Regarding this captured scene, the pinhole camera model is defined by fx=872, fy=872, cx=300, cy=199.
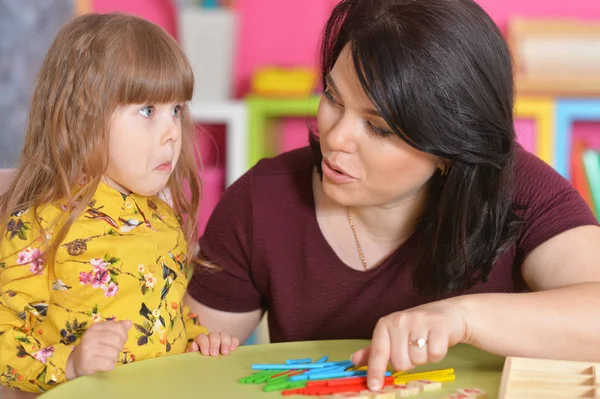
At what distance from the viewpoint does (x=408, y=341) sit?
1.00 meters

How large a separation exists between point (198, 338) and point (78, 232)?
218 millimetres

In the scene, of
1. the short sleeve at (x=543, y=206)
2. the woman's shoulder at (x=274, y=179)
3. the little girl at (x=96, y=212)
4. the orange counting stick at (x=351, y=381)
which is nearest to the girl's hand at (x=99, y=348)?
the little girl at (x=96, y=212)

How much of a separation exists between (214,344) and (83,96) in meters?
0.38

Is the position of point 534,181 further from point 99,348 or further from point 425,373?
point 99,348

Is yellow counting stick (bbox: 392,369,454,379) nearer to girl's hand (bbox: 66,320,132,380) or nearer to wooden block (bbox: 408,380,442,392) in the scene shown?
Answer: wooden block (bbox: 408,380,442,392)

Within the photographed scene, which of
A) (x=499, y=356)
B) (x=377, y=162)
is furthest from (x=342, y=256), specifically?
(x=499, y=356)

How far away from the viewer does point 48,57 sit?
4.06ft

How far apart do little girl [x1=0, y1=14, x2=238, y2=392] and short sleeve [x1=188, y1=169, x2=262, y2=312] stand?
0.14m

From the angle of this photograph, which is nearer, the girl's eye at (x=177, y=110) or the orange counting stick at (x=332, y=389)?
the orange counting stick at (x=332, y=389)

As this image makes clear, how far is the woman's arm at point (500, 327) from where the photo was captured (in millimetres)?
1000

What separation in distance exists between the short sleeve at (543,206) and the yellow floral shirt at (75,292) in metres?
0.54

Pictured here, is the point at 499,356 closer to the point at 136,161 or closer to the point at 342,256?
the point at 342,256

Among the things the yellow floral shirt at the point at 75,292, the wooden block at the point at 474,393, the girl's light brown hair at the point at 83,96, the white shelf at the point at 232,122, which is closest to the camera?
the wooden block at the point at 474,393

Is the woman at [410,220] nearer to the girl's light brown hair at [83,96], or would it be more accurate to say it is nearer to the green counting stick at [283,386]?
the green counting stick at [283,386]
